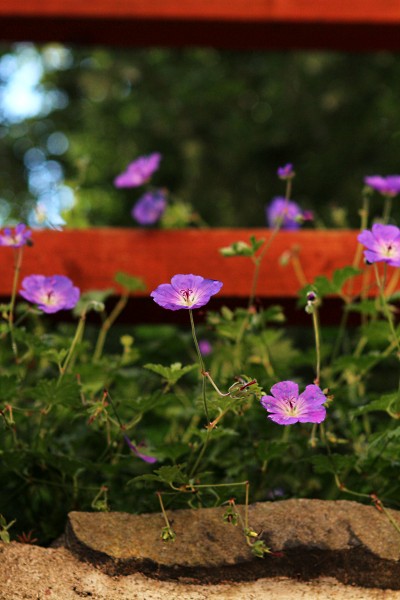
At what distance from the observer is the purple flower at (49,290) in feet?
5.15

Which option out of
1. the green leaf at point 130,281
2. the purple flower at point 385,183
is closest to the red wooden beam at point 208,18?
the purple flower at point 385,183

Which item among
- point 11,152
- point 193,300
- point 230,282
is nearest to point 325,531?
point 193,300

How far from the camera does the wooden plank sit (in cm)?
194

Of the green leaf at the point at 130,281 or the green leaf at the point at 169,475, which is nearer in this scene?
the green leaf at the point at 169,475

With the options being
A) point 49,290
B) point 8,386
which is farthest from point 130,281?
point 8,386

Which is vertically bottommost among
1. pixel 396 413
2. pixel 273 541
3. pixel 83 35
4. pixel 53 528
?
pixel 53 528

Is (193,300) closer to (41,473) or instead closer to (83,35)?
(41,473)

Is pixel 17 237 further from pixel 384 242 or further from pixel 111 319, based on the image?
pixel 384 242

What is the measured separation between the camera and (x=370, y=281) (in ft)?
6.39

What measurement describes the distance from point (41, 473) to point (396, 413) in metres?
0.64

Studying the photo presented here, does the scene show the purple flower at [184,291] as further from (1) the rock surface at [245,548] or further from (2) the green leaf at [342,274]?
(2) the green leaf at [342,274]

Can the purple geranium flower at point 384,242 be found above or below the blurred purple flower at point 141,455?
above

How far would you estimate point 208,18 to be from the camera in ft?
7.16

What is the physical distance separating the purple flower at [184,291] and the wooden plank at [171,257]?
0.72 m
